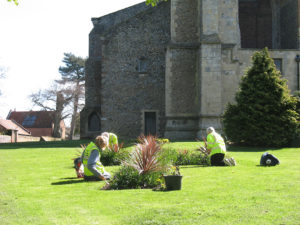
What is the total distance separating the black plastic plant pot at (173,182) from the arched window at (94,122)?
28.5 meters

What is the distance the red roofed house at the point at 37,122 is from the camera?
6888 centimetres

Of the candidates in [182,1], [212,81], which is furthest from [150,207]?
[182,1]

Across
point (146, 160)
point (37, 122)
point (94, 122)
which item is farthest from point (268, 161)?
point (37, 122)

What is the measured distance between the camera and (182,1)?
27641mm

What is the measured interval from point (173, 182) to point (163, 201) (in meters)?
1.25

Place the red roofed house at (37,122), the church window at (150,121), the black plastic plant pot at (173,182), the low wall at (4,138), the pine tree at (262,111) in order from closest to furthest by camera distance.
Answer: the black plastic plant pot at (173,182), the pine tree at (262,111), the church window at (150,121), the low wall at (4,138), the red roofed house at (37,122)

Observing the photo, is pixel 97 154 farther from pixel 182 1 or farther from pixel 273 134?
pixel 182 1

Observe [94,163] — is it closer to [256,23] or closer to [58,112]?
[256,23]

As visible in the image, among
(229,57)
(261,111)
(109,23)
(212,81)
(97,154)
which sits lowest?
(97,154)

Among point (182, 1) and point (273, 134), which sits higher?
point (182, 1)

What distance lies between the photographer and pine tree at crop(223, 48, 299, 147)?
66.6ft

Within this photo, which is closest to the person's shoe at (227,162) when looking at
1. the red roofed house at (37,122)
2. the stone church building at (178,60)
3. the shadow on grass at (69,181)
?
the shadow on grass at (69,181)

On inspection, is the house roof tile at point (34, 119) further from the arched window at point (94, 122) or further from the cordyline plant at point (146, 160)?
the cordyline plant at point (146, 160)

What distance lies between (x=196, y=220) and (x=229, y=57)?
72.4 ft
